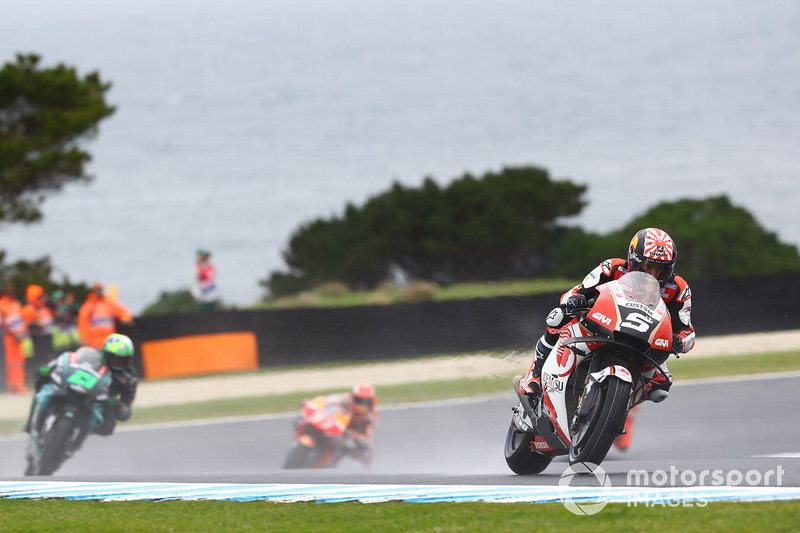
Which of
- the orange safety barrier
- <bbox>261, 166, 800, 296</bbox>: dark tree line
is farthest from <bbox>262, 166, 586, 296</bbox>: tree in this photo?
the orange safety barrier

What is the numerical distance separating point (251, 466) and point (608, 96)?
9202cm

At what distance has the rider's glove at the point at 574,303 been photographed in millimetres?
6707

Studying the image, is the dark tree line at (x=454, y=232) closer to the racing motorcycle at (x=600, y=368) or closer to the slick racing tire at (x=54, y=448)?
the slick racing tire at (x=54, y=448)

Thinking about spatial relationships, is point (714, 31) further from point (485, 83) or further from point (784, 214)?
point (784, 214)

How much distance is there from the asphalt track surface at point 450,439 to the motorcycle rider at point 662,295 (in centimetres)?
190

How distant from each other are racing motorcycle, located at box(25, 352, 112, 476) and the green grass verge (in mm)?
2965

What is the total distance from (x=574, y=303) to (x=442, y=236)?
26783 millimetres

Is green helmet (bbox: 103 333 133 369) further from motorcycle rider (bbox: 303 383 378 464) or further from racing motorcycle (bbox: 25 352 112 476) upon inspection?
motorcycle rider (bbox: 303 383 378 464)

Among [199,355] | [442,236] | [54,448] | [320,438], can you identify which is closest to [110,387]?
[54,448]

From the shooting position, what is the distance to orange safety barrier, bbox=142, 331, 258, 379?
16312 mm

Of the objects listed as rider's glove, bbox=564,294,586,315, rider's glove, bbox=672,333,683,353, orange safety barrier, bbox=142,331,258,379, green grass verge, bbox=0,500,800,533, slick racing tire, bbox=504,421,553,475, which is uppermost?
orange safety barrier, bbox=142,331,258,379

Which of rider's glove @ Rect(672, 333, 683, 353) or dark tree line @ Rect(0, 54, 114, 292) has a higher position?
dark tree line @ Rect(0, 54, 114, 292)

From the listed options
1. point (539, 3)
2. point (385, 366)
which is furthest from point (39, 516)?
point (539, 3)

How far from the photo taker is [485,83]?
11425 centimetres
